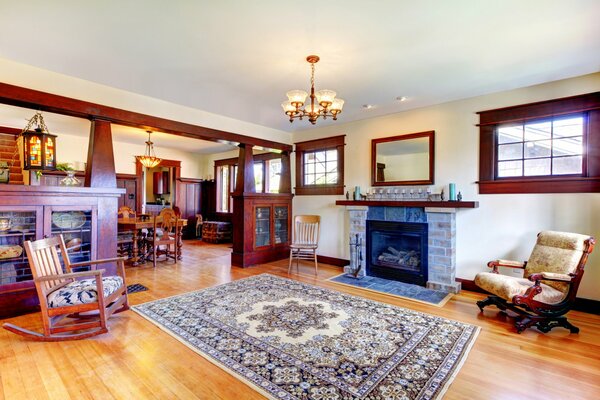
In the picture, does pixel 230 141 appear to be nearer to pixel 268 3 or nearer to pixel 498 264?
pixel 268 3

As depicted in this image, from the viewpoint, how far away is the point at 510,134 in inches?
158

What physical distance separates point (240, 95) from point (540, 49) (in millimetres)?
3574

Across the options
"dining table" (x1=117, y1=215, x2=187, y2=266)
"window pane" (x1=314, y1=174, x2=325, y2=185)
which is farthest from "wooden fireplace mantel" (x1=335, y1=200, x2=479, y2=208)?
"dining table" (x1=117, y1=215, x2=187, y2=266)

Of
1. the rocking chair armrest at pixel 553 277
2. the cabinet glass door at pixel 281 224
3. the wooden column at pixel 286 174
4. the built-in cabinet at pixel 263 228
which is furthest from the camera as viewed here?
the wooden column at pixel 286 174

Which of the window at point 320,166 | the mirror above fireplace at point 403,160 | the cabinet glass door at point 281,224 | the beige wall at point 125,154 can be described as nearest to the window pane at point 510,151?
the mirror above fireplace at point 403,160

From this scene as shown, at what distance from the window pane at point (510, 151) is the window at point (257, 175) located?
461 cm

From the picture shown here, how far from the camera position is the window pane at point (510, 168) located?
3951mm

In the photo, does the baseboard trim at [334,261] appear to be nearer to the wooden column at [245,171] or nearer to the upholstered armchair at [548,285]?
the wooden column at [245,171]

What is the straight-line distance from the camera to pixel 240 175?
5711mm

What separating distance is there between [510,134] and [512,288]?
2.22 m

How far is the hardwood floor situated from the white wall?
1.05 metres

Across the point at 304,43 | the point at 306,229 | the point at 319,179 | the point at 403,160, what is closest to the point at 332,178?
the point at 319,179

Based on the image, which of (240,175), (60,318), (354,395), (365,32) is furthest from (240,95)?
(354,395)

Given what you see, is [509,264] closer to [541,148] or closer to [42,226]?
[541,148]
